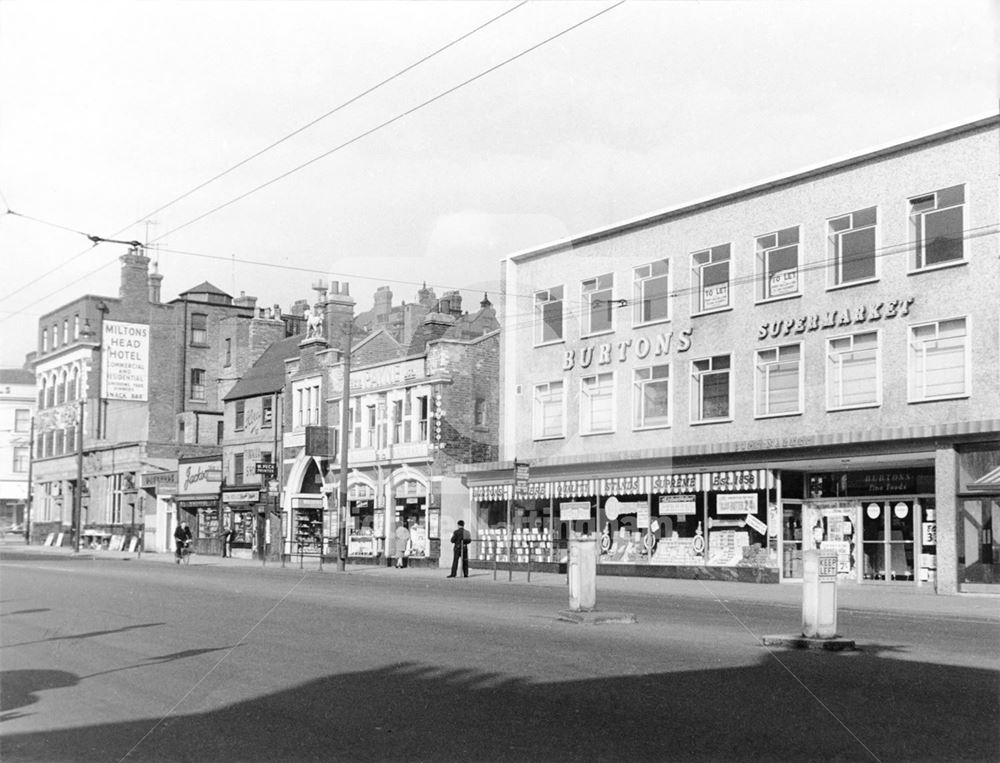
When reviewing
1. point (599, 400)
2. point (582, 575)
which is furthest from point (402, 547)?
point (582, 575)

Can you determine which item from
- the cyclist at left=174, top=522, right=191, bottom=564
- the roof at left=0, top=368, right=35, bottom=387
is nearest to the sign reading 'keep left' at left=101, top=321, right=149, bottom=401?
the roof at left=0, top=368, right=35, bottom=387

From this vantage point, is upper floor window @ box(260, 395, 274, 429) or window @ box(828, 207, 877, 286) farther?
upper floor window @ box(260, 395, 274, 429)

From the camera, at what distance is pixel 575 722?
9.04 m

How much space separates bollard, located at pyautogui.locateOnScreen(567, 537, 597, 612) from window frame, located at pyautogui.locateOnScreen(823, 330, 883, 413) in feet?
45.0

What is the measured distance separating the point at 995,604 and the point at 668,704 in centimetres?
1810

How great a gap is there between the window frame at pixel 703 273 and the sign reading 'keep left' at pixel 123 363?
16181 mm

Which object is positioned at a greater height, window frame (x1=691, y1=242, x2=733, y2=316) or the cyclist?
window frame (x1=691, y1=242, x2=733, y2=316)

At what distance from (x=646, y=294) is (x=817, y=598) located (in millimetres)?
8502

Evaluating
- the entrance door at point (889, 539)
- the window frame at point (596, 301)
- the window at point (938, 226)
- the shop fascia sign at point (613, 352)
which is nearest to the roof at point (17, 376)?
the shop fascia sign at point (613, 352)

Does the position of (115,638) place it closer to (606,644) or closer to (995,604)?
(606,644)

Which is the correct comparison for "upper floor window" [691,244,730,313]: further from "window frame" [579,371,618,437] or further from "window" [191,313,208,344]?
"window" [191,313,208,344]

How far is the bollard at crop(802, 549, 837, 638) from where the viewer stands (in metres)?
14.5

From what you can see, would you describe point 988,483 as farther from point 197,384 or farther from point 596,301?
point 197,384

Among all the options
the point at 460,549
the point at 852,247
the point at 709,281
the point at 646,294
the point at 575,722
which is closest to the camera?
the point at 575,722
